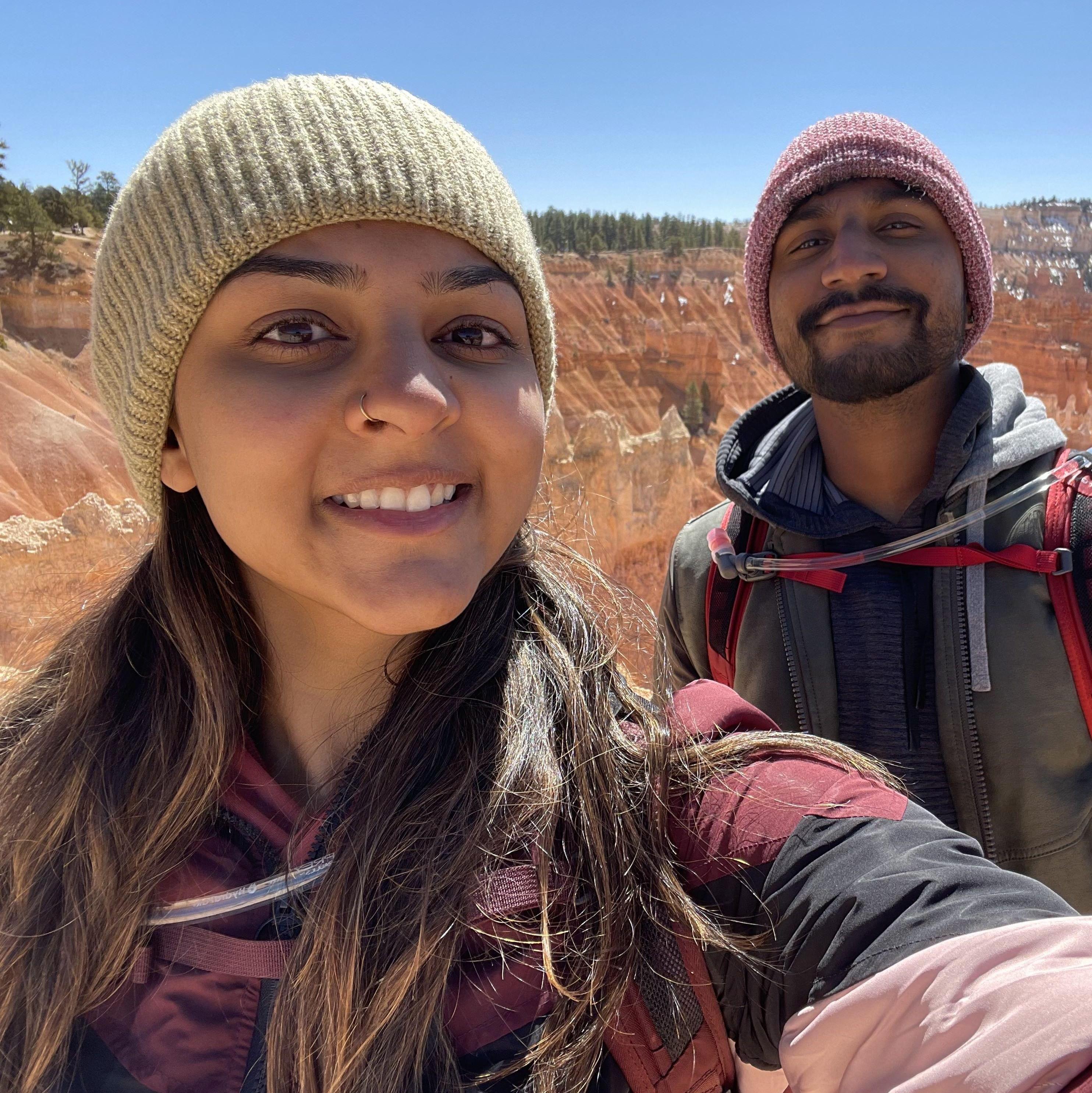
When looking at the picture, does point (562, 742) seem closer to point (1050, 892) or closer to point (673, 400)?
point (1050, 892)

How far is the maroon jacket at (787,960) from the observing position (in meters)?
0.75

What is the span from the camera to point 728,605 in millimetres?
2266

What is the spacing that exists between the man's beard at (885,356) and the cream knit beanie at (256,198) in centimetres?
122

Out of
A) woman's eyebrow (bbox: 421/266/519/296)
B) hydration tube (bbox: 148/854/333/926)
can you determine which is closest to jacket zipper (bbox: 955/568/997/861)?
woman's eyebrow (bbox: 421/266/519/296)

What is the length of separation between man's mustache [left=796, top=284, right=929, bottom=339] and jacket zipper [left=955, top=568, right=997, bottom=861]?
0.90 m

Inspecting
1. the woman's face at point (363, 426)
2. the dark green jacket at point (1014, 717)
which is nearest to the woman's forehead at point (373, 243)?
the woman's face at point (363, 426)

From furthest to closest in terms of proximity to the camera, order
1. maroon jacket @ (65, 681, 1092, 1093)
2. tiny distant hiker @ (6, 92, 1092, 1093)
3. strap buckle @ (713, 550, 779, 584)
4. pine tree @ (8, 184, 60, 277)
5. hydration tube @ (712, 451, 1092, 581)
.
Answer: pine tree @ (8, 184, 60, 277)
strap buckle @ (713, 550, 779, 584)
hydration tube @ (712, 451, 1092, 581)
tiny distant hiker @ (6, 92, 1092, 1093)
maroon jacket @ (65, 681, 1092, 1093)

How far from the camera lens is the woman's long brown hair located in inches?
38.8

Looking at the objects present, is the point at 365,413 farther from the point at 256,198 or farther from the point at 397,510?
the point at 256,198

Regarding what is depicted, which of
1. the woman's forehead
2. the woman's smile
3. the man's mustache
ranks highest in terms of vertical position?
the man's mustache

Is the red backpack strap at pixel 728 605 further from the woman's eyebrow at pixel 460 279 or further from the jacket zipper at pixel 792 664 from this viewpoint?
the woman's eyebrow at pixel 460 279

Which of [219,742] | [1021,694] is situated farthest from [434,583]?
[1021,694]

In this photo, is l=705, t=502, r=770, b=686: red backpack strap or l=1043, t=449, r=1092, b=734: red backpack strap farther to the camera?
l=705, t=502, r=770, b=686: red backpack strap

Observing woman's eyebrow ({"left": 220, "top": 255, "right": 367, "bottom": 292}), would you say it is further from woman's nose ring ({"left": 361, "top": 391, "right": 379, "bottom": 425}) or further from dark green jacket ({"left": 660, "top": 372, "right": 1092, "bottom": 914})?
dark green jacket ({"left": 660, "top": 372, "right": 1092, "bottom": 914})
